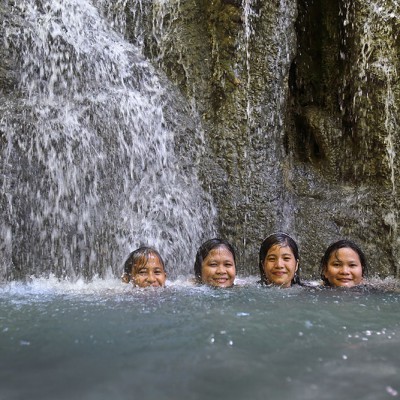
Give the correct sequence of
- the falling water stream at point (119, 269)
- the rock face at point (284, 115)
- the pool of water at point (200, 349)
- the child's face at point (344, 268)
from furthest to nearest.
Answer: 1. the rock face at point (284, 115)
2. the child's face at point (344, 268)
3. the falling water stream at point (119, 269)
4. the pool of water at point (200, 349)

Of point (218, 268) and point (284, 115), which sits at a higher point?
point (284, 115)

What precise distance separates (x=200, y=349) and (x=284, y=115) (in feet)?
19.0

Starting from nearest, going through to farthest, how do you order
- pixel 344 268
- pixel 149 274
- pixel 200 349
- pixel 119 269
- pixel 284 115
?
pixel 200 349, pixel 149 274, pixel 344 268, pixel 119 269, pixel 284 115

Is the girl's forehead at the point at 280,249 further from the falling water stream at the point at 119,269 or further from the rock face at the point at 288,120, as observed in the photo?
the rock face at the point at 288,120

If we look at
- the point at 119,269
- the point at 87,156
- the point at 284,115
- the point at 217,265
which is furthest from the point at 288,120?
the point at 217,265

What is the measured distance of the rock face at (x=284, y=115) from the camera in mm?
7387

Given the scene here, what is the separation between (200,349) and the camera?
2.58m

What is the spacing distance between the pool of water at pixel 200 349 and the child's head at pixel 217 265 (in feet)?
3.10

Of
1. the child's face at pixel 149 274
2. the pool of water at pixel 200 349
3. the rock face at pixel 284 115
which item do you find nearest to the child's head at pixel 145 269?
the child's face at pixel 149 274

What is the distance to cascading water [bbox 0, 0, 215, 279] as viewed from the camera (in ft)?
21.3

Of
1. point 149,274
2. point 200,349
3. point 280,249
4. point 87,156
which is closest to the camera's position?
point 200,349

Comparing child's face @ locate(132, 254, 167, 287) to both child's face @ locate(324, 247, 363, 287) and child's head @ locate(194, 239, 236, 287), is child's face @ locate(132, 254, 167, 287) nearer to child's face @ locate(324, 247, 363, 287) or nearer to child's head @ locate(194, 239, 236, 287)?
child's head @ locate(194, 239, 236, 287)

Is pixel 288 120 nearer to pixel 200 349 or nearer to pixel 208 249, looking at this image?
pixel 208 249

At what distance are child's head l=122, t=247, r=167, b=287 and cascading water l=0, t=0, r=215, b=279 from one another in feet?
5.25
